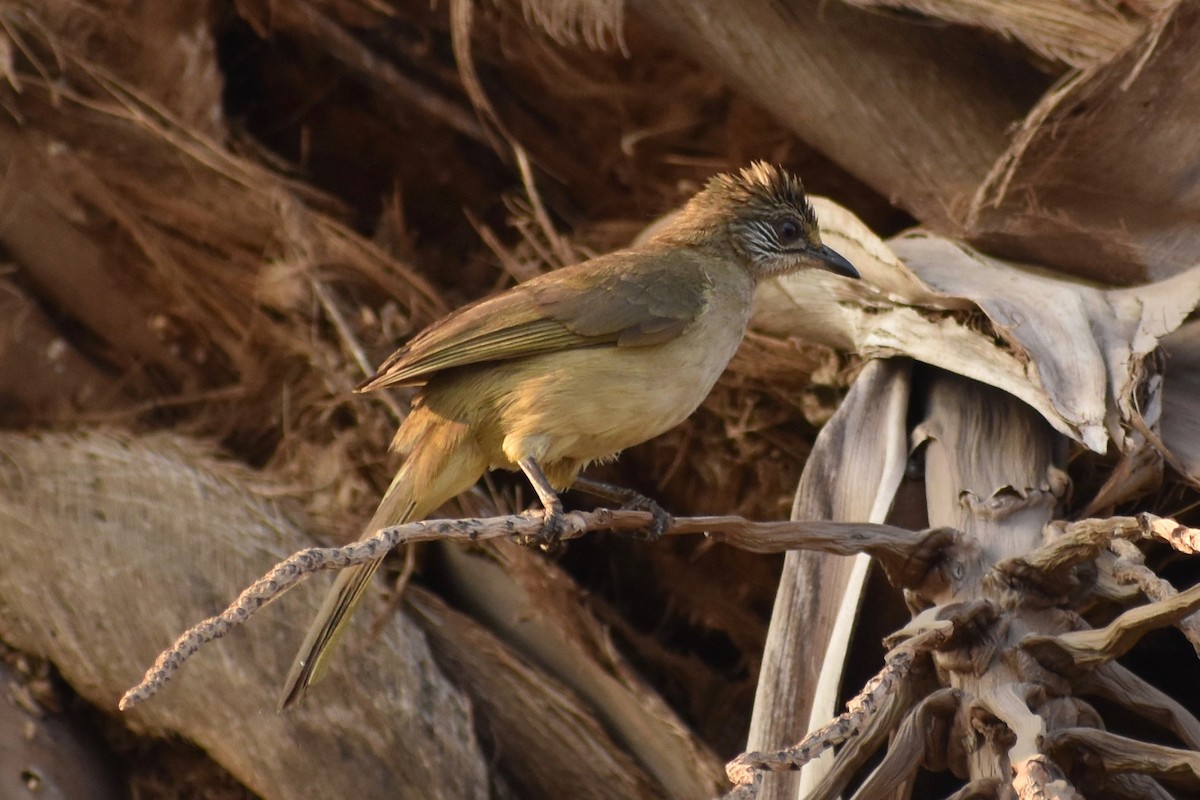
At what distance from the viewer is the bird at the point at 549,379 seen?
404 centimetres

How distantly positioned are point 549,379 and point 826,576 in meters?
0.92

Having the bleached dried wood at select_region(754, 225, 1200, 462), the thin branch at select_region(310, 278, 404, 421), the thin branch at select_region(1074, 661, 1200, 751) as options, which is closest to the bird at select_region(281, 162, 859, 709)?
the bleached dried wood at select_region(754, 225, 1200, 462)

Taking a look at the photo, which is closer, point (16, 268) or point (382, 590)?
point (382, 590)

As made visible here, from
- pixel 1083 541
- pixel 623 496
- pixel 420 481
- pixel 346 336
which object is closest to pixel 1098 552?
pixel 1083 541

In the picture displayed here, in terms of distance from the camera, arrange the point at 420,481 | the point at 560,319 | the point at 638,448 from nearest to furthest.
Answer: the point at 420,481
the point at 560,319
the point at 638,448

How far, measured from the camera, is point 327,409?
5387 millimetres

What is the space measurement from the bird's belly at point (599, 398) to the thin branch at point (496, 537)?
0.36 m

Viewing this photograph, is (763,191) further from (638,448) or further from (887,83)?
(638,448)

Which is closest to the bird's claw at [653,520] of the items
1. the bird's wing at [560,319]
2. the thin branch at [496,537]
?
the thin branch at [496,537]

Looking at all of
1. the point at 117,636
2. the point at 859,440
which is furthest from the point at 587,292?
the point at 117,636

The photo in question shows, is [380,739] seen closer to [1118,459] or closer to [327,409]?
[327,409]

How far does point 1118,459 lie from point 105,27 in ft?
13.3

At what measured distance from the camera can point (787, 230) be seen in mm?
4797

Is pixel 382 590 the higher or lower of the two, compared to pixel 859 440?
lower
